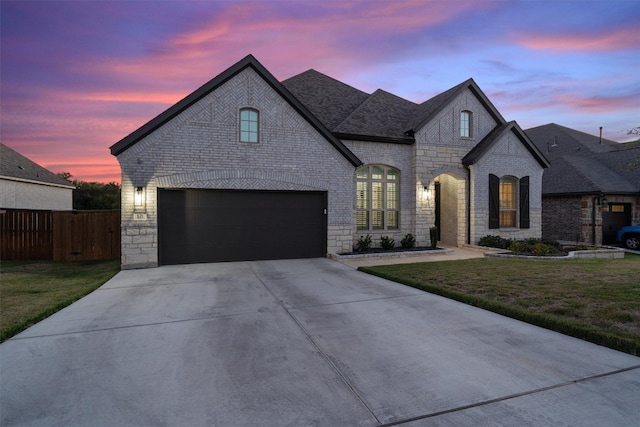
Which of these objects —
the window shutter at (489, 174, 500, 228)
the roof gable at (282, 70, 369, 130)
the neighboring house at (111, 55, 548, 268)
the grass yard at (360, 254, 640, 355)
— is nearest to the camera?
the grass yard at (360, 254, 640, 355)

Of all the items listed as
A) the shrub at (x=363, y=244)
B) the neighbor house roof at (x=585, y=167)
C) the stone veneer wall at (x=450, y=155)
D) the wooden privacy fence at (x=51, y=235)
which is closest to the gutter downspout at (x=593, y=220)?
the neighbor house roof at (x=585, y=167)

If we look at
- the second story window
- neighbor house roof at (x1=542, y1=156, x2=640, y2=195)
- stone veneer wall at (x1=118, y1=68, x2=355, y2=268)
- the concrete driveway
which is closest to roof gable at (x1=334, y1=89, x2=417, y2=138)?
stone veneer wall at (x1=118, y1=68, x2=355, y2=268)

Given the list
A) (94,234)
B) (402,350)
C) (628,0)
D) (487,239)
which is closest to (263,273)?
(402,350)

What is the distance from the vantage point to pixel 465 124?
583 inches

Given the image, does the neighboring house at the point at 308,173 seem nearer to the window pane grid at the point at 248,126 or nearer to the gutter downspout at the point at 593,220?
the window pane grid at the point at 248,126

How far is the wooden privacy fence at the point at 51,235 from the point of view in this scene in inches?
448

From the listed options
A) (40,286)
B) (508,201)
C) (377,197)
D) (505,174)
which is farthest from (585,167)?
(40,286)

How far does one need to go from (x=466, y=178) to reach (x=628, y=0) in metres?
7.86

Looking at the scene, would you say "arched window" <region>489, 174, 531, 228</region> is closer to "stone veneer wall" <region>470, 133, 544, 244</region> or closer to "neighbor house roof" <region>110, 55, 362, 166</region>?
"stone veneer wall" <region>470, 133, 544, 244</region>

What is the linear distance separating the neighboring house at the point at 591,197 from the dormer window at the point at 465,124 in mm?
8032

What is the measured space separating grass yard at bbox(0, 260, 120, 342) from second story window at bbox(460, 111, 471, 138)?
50.4 ft

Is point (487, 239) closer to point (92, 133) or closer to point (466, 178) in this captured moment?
point (466, 178)

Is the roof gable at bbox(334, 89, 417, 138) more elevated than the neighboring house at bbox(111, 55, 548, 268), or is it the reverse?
the roof gable at bbox(334, 89, 417, 138)

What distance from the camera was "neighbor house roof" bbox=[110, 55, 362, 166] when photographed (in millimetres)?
9453
